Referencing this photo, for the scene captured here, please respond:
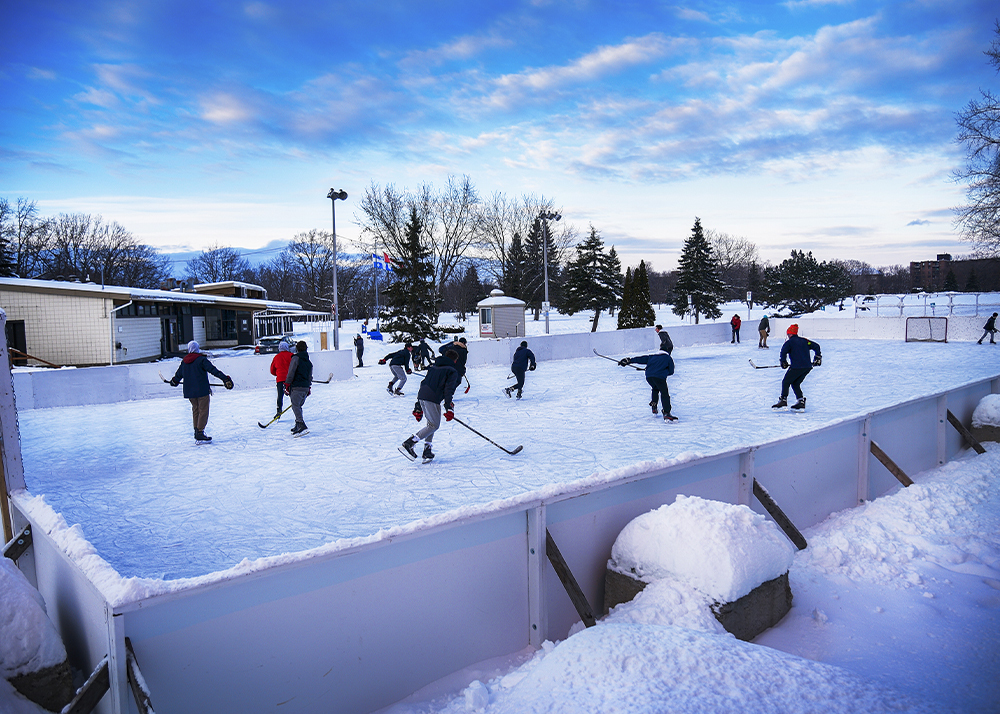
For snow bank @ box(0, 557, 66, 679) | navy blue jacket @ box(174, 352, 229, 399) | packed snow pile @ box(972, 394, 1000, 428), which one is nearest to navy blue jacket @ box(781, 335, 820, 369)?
packed snow pile @ box(972, 394, 1000, 428)

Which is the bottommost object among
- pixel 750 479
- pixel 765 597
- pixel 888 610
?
pixel 888 610

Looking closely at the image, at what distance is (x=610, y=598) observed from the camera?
398cm

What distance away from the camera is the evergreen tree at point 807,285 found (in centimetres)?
6906

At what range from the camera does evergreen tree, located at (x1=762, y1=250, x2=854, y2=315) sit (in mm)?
69062

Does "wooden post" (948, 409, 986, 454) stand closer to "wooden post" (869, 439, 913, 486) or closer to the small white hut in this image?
"wooden post" (869, 439, 913, 486)

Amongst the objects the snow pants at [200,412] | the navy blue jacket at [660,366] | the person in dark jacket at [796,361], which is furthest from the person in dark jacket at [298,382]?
the person in dark jacket at [796,361]

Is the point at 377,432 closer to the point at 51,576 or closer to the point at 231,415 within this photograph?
the point at 231,415

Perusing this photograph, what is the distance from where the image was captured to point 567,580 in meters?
3.65

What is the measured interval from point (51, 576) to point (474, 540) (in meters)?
2.76

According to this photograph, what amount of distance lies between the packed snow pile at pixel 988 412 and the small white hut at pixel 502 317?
2475 cm

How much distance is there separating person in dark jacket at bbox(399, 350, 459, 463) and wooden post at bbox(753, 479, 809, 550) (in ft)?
12.4

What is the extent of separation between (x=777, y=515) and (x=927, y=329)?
2842 centimetres

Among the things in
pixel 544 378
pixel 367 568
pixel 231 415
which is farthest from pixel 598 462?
pixel 544 378

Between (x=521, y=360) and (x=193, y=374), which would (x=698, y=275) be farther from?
(x=193, y=374)
